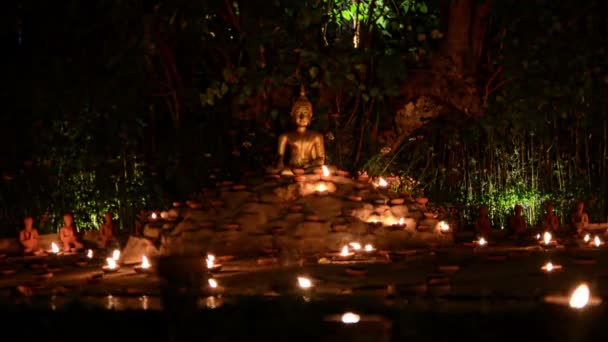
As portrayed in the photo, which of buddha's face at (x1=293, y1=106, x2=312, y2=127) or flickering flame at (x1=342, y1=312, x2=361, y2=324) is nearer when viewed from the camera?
flickering flame at (x1=342, y1=312, x2=361, y2=324)

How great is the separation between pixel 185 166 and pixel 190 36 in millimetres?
2055

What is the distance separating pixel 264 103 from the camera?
12.7 metres

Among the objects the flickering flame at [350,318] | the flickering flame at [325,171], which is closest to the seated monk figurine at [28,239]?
the flickering flame at [325,171]

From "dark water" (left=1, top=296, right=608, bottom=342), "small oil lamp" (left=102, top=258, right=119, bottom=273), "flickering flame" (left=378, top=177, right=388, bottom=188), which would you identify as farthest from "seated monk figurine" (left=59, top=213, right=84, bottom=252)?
"dark water" (left=1, top=296, right=608, bottom=342)

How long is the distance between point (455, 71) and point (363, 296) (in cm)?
762

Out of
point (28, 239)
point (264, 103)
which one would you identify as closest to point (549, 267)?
point (264, 103)

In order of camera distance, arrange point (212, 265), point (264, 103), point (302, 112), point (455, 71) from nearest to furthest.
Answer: point (212, 265) → point (302, 112) → point (264, 103) → point (455, 71)

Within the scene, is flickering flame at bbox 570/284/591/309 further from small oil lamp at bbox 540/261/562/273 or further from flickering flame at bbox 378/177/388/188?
flickering flame at bbox 378/177/388/188

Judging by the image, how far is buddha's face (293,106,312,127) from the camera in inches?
454

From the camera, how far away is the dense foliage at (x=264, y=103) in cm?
1220

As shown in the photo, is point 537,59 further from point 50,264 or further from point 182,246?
point 50,264

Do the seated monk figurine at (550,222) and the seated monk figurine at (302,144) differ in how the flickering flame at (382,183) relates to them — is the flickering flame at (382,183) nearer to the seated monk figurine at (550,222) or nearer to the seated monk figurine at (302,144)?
the seated monk figurine at (302,144)

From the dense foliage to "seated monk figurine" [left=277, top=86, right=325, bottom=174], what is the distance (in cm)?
49

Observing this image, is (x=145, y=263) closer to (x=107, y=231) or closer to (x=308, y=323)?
(x=107, y=231)
